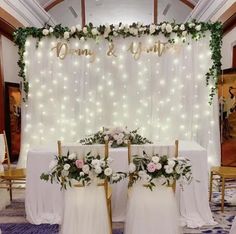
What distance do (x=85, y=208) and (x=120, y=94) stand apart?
107 inches

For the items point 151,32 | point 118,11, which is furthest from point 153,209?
point 118,11

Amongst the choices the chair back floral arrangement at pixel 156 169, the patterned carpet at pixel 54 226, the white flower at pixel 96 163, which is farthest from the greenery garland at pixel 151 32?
the white flower at pixel 96 163

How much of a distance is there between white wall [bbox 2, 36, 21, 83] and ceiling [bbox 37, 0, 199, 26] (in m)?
1.31

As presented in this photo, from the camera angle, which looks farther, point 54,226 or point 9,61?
point 9,61

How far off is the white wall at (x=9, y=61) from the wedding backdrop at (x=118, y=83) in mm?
1938

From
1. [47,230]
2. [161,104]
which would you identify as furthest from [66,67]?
[47,230]

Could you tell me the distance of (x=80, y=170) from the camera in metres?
2.98

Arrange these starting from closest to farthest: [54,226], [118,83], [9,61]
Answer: [54,226]
[118,83]
[9,61]

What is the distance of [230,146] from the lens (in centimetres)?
586

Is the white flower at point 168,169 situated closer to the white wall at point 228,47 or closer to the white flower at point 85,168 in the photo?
the white flower at point 85,168

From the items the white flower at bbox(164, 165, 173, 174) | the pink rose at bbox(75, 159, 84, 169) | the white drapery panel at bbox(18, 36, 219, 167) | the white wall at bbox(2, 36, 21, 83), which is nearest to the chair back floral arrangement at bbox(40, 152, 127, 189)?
the pink rose at bbox(75, 159, 84, 169)

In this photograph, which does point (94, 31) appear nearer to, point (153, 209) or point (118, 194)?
point (118, 194)

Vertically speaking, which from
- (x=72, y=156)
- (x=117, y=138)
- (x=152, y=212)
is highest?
(x=117, y=138)

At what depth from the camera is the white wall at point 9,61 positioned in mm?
7105
